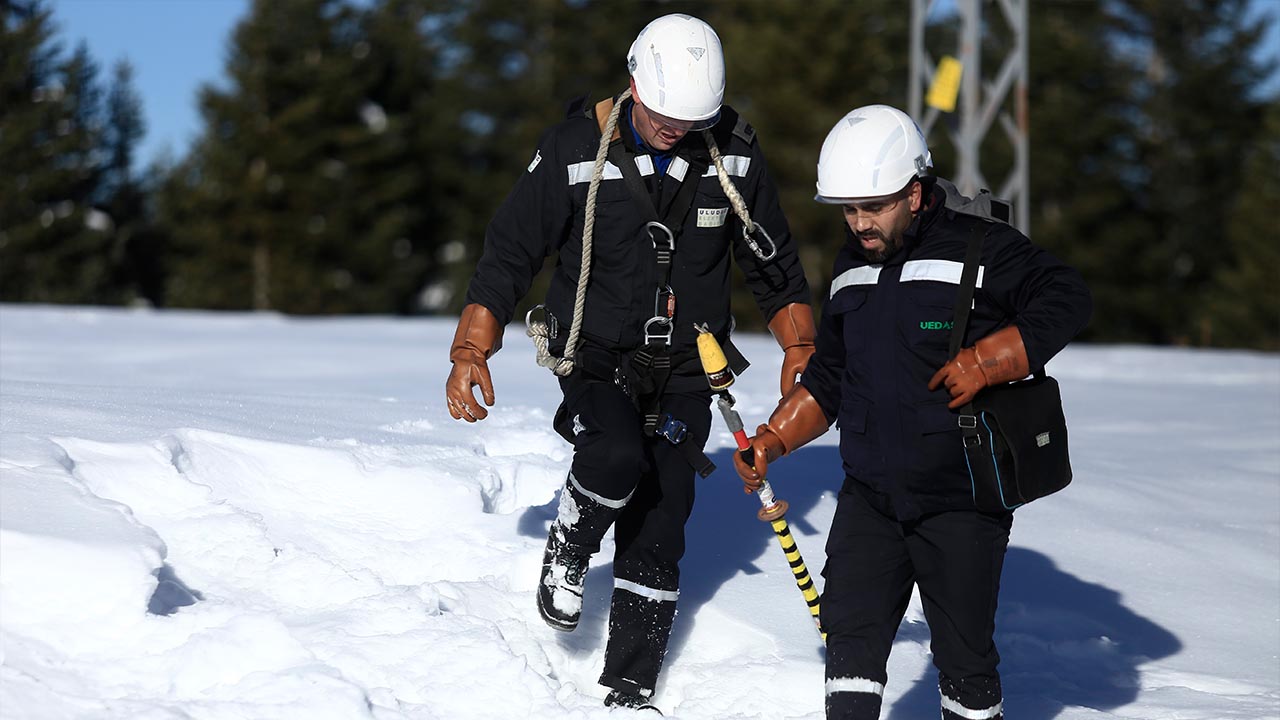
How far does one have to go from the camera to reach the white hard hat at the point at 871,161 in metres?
3.78

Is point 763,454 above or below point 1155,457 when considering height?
above

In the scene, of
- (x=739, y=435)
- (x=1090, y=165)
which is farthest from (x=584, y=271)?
(x=1090, y=165)

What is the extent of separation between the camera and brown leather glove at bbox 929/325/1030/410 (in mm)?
3605

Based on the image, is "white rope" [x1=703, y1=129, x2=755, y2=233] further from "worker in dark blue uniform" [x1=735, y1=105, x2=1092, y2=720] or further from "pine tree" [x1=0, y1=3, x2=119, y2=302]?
"pine tree" [x1=0, y1=3, x2=119, y2=302]

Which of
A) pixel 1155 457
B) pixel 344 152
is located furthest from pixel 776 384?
pixel 344 152

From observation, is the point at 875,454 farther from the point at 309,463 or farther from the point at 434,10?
the point at 434,10

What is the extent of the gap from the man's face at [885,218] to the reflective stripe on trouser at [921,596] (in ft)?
2.29

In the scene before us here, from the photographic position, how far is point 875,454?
3.83 meters

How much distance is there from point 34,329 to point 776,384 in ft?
19.8

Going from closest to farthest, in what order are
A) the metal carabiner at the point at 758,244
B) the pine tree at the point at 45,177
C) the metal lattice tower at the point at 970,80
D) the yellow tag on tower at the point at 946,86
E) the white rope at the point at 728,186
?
the white rope at the point at 728,186
the metal carabiner at the point at 758,244
the yellow tag on tower at the point at 946,86
the metal lattice tower at the point at 970,80
the pine tree at the point at 45,177

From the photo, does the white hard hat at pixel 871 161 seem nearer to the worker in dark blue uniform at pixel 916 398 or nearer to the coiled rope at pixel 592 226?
the worker in dark blue uniform at pixel 916 398

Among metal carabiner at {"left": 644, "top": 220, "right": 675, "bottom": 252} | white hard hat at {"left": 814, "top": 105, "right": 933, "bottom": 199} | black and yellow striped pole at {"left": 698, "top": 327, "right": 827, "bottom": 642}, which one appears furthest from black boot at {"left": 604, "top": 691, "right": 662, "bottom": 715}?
white hard hat at {"left": 814, "top": 105, "right": 933, "bottom": 199}

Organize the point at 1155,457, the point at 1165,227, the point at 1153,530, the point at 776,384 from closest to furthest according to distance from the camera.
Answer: the point at 1153,530 < the point at 1155,457 < the point at 776,384 < the point at 1165,227

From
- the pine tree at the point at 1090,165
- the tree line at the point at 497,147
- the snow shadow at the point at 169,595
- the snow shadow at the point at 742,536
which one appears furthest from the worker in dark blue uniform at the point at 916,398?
the pine tree at the point at 1090,165
